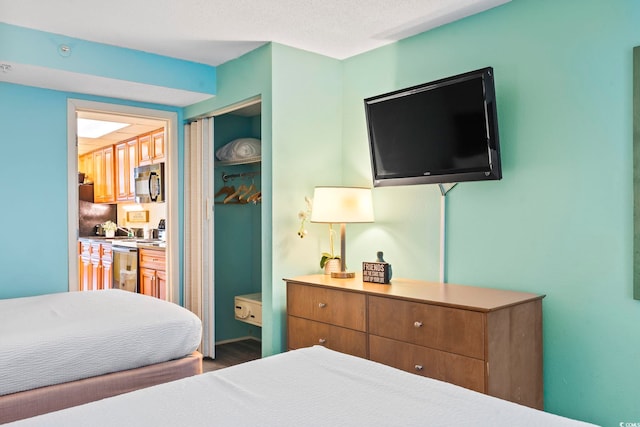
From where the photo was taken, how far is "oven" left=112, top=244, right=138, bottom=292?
5152 mm

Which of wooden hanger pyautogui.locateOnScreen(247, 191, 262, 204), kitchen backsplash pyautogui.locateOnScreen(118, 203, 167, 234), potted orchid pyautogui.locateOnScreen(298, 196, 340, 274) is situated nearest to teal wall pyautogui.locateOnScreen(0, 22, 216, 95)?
wooden hanger pyautogui.locateOnScreen(247, 191, 262, 204)

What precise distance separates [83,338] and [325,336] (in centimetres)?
136

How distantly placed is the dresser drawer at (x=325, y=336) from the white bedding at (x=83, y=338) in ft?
2.30

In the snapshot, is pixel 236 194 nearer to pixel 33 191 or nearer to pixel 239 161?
pixel 239 161

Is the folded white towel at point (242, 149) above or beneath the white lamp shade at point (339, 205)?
above

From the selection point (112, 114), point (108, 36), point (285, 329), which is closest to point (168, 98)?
point (112, 114)

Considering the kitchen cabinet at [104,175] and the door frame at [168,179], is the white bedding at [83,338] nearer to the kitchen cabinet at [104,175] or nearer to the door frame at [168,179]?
the door frame at [168,179]

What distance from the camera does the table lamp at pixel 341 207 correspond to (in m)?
3.22

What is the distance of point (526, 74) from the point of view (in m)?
2.71

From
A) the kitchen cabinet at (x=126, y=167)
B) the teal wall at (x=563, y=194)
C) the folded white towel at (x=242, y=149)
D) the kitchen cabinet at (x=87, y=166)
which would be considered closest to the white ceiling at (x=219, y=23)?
the teal wall at (x=563, y=194)

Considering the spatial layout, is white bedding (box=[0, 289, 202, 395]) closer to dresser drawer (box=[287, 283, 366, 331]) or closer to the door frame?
dresser drawer (box=[287, 283, 366, 331])

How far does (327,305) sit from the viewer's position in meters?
3.04

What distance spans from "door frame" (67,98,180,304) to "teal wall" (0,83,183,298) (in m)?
0.04

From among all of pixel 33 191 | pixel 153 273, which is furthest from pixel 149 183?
pixel 33 191
